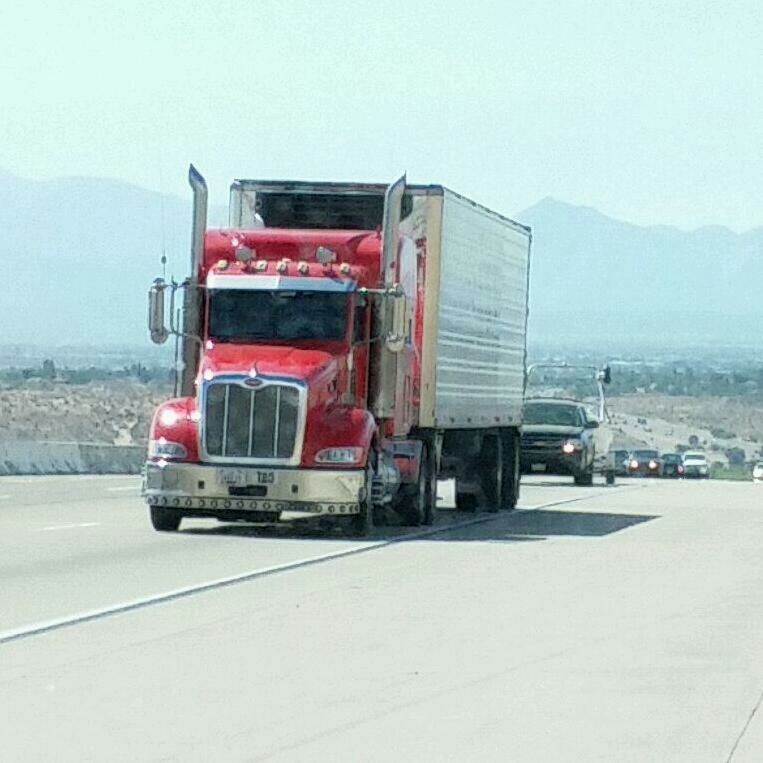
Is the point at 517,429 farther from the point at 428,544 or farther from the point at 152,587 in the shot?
the point at 152,587

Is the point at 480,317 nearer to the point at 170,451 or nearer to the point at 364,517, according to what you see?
the point at 364,517

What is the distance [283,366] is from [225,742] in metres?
16.0

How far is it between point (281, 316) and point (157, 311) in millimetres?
1311

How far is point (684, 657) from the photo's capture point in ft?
52.7

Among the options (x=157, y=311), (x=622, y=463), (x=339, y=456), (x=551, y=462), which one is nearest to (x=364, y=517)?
(x=339, y=456)

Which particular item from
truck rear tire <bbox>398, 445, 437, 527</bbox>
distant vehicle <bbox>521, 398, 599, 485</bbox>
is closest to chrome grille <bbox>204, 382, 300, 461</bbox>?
truck rear tire <bbox>398, 445, 437, 527</bbox>

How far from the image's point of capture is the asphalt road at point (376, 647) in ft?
40.5

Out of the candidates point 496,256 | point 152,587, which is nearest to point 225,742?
point 152,587

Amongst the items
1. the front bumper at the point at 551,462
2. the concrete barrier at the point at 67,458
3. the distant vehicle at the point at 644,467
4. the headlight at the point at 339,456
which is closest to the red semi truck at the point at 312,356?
the headlight at the point at 339,456

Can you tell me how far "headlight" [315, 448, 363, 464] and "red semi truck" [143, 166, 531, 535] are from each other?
0.04 ft

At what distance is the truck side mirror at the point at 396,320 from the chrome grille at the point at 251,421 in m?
1.48

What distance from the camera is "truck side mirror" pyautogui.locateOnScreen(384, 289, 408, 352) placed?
2855cm

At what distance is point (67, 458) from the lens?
174ft

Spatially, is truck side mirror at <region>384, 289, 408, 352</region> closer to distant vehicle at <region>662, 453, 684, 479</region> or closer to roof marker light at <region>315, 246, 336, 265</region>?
roof marker light at <region>315, 246, 336, 265</region>
